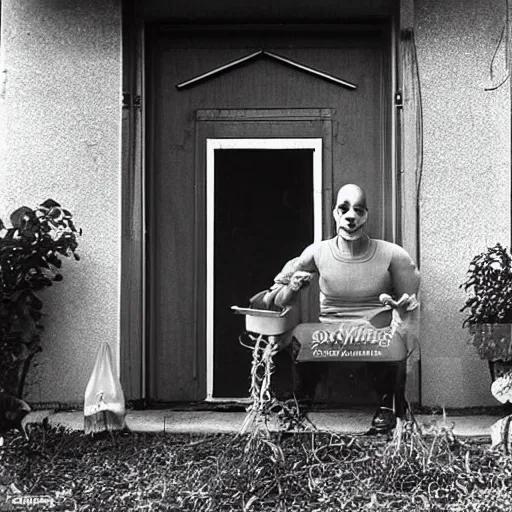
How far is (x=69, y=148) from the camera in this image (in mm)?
6250

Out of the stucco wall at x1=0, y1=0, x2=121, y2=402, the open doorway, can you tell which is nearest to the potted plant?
the open doorway

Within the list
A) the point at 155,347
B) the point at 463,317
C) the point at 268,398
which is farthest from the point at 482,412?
the point at 155,347

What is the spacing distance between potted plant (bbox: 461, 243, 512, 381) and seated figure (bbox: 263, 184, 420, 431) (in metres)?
0.39

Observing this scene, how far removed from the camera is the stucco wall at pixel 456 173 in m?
6.09

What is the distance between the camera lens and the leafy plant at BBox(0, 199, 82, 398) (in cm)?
587

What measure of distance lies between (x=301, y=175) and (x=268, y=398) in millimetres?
1926

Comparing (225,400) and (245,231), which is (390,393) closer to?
(225,400)

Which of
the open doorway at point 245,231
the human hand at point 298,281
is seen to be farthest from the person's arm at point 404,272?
the open doorway at point 245,231

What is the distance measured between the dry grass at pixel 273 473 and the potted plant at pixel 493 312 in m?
0.63

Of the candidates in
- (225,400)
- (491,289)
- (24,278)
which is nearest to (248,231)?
Answer: (225,400)

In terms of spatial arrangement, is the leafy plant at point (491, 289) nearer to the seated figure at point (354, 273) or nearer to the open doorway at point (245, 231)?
the seated figure at point (354, 273)

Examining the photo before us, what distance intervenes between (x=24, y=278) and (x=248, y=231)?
1503mm

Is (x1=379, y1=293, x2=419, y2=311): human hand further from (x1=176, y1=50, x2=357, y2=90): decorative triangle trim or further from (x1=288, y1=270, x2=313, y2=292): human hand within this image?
(x1=176, y1=50, x2=357, y2=90): decorative triangle trim

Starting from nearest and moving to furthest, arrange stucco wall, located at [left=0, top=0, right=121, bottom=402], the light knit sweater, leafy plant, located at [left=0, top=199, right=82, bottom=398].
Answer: the light knit sweater < leafy plant, located at [left=0, top=199, right=82, bottom=398] < stucco wall, located at [left=0, top=0, right=121, bottom=402]
